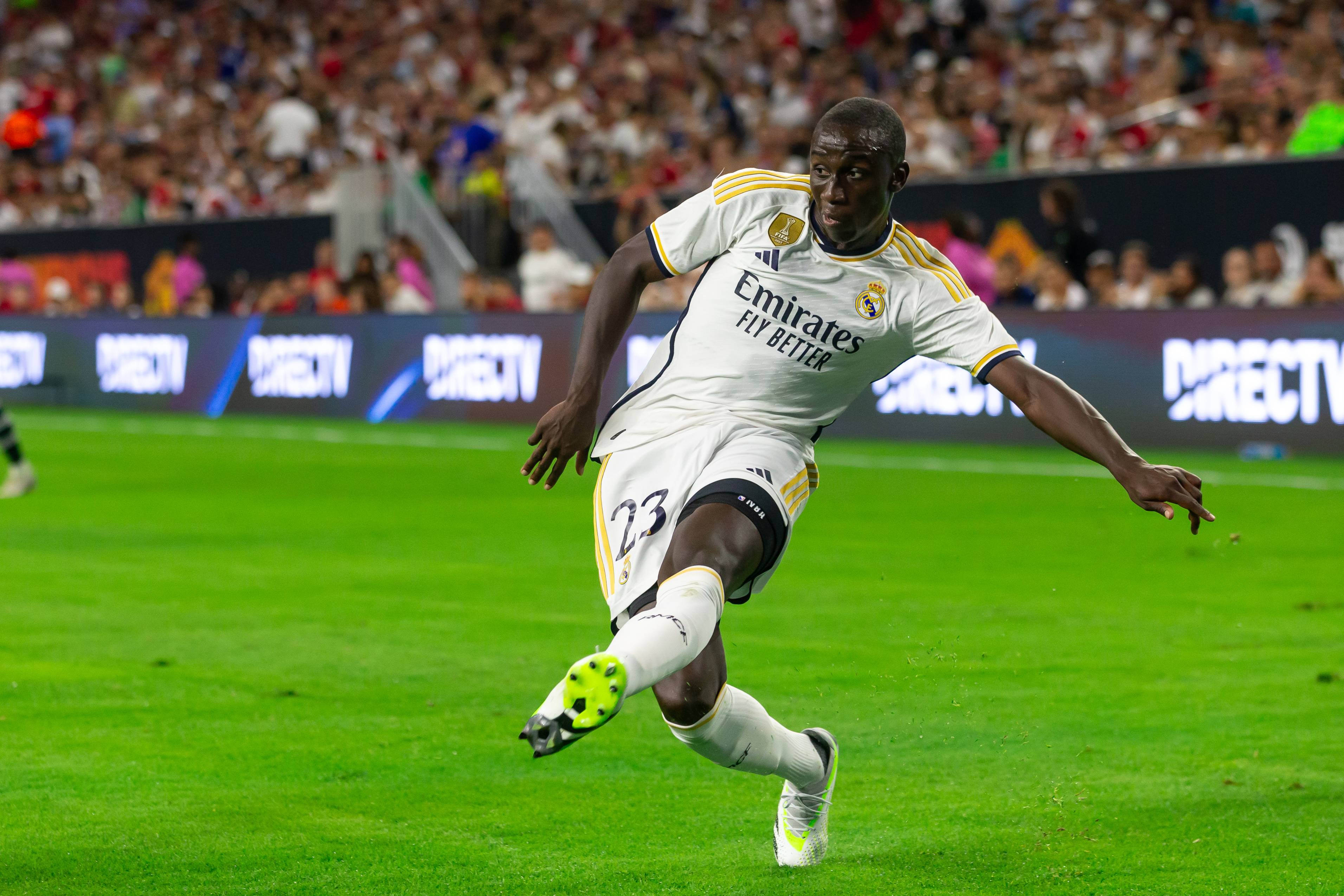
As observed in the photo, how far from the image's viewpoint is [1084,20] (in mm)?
21297

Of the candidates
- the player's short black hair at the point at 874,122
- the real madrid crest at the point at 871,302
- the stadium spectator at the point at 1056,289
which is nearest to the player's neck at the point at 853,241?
the real madrid crest at the point at 871,302

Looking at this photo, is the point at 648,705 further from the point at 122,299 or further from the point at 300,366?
the point at 122,299

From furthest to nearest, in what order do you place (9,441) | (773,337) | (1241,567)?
(9,441) < (1241,567) < (773,337)

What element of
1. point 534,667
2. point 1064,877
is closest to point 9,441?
Result: point 534,667

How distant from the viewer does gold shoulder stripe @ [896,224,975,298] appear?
5078 mm

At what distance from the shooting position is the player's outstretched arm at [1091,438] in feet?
14.5

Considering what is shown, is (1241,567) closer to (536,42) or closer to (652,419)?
(652,419)

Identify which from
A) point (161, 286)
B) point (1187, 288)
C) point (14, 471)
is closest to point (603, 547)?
point (14, 471)

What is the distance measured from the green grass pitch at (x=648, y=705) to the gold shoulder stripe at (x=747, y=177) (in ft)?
6.14

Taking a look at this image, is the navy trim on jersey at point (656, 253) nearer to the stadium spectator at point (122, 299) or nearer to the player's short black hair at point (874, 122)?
the player's short black hair at point (874, 122)

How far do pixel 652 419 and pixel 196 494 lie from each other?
9995mm

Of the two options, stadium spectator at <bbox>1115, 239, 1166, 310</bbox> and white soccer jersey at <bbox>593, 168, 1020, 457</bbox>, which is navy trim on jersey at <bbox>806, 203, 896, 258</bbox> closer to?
white soccer jersey at <bbox>593, 168, 1020, 457</bbox>

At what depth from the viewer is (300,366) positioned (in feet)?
74.1

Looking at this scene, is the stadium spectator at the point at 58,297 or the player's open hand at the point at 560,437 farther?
the stadium spectator at the point at 58,297
